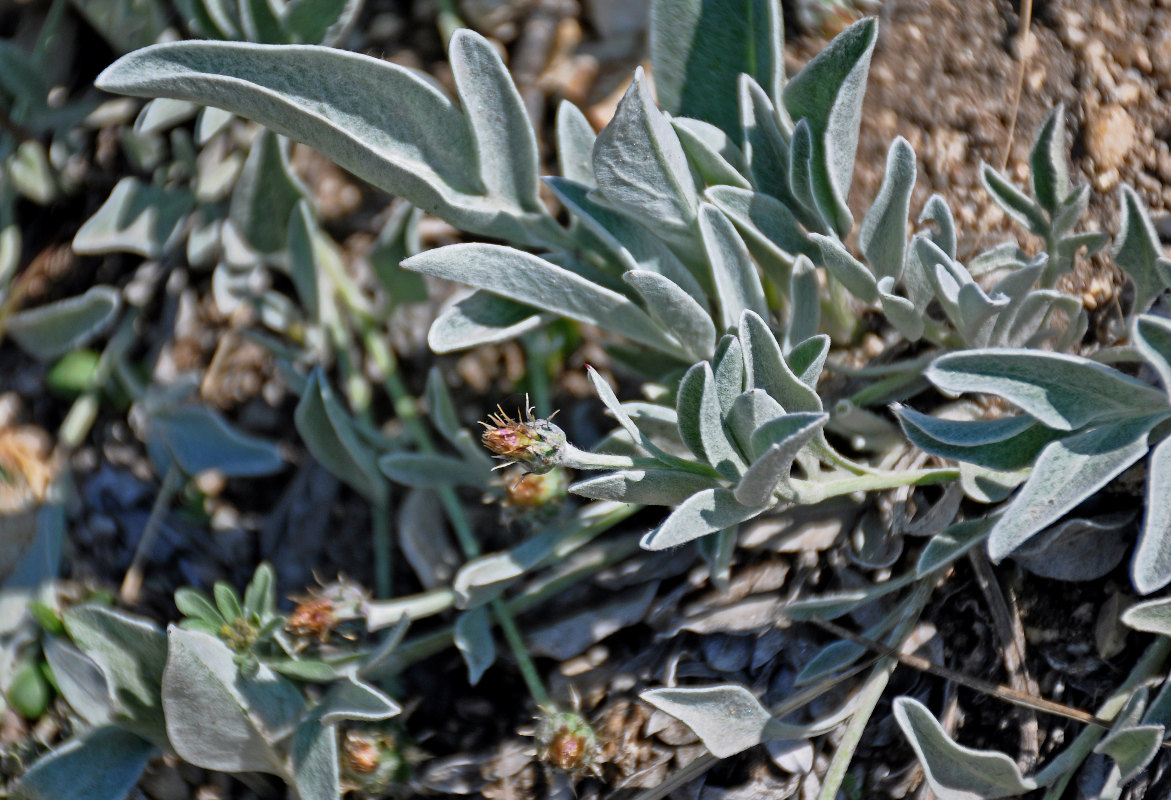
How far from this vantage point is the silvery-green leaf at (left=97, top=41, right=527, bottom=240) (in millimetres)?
1345

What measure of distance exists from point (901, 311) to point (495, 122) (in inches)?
28.1

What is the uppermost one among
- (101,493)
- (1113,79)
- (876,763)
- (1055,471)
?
(1113,79)

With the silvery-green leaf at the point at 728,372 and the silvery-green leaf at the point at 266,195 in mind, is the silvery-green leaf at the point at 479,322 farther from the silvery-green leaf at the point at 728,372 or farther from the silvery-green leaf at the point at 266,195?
the silvery-green leaf at the point at 266,195

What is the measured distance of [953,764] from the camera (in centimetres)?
160

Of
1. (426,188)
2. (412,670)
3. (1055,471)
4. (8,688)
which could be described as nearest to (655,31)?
(426,188)

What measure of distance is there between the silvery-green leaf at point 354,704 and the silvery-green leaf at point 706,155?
3.25ft

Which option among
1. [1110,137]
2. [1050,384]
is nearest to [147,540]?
[1050,384]

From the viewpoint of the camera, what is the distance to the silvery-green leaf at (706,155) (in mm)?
1591

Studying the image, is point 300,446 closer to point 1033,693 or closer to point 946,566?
point 946,566

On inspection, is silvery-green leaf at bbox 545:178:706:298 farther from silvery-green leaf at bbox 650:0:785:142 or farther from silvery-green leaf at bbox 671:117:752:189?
silvery-green leaf at bbox 650:0:785:142

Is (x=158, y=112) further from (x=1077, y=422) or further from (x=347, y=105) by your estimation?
(x=1077, y=422)

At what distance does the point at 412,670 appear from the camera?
2.03 meters

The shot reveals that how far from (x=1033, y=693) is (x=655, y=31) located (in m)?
1.34

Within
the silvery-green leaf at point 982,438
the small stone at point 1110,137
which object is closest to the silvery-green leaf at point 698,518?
the silvery-green leaf at point 982,438
